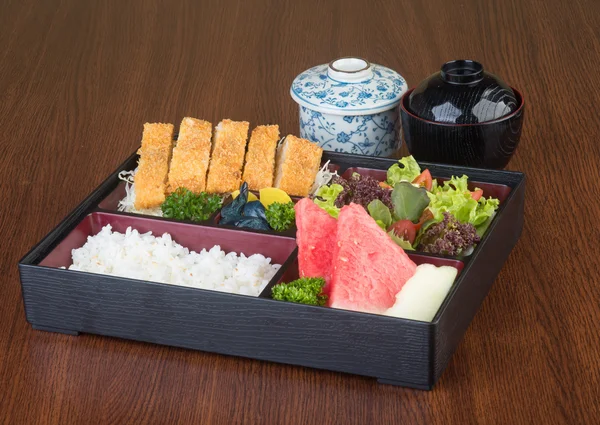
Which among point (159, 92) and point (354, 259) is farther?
point (159, 92)

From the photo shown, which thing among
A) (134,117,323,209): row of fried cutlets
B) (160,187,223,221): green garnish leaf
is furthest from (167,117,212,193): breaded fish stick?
(160,187,223,221): green garnish leaf

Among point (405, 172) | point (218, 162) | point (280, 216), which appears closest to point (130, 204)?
point (218, 162)

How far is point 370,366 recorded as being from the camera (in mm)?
2307

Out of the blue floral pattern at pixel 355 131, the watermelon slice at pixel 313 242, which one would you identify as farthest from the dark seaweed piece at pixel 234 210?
the blue floral pattern at pixel 355 131

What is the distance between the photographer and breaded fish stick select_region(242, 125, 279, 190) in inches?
121

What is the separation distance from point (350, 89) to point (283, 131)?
433 mm

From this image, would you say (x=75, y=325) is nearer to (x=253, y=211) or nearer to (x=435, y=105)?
(x=253, y=211)

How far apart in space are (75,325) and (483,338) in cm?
98

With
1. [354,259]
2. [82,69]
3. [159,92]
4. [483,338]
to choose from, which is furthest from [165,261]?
[82,69]

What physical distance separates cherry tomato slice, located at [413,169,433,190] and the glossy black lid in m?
0.21

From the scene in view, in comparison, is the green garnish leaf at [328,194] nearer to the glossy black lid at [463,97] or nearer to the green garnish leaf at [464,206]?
the green garnish leaf at [464,206]

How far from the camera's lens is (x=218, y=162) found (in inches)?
122

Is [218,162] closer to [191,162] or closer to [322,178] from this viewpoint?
[191,162]

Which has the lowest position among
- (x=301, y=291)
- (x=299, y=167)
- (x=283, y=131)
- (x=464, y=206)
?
(x=283, y=131)
